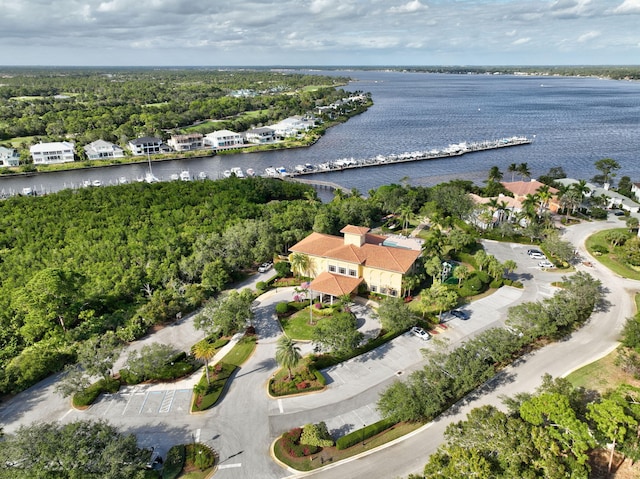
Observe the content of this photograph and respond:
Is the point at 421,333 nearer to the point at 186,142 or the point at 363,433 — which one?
the point at 363,433

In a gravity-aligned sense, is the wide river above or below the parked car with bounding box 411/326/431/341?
above

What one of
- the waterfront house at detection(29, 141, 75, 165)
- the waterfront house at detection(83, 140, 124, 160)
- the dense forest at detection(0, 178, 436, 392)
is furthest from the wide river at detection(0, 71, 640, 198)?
the dense forest at detection(0, 178, 436, 392)

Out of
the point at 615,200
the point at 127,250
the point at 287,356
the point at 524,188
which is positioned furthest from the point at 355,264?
the point at 615,200

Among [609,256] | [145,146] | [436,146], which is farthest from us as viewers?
[436,146]

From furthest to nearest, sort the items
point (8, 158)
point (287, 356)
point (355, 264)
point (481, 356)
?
point (8, 158), point (355, 264), point (481, 356), point (287, 356)

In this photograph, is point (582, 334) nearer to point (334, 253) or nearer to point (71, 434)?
point (334, 253)

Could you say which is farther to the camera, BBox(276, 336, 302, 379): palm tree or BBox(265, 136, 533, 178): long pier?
BBox(265, 136, 533, 178): long pier

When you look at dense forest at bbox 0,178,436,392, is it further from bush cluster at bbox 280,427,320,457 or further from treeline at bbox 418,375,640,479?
treeline at bbox 418,375,640,479

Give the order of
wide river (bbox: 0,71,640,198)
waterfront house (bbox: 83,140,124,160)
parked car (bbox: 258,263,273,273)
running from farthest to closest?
1. waterfront house (bbox: 83,140,124,160)
2. wide river (bbox: 0,71,640,198)
3. parked car (bbox: 258,263,273,273)
